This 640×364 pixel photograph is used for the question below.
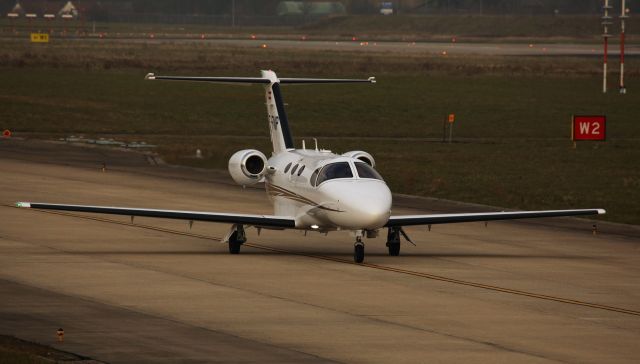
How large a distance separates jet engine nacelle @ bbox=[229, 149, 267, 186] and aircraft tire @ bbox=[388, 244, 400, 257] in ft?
11.8

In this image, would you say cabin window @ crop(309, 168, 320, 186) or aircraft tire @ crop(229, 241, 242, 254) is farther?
aircraft tire @ crop(229, 241, 242, 254)

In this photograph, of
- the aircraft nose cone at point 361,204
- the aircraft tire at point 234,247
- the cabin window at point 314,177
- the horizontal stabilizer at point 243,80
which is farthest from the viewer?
the horizontal stabilizer at point 243,80

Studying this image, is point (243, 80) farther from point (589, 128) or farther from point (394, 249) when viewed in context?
point (589, 128)

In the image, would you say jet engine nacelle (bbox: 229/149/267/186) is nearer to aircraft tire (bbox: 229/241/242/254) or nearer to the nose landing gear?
Result: aircraft tire (bbox: 229/241/242/254)

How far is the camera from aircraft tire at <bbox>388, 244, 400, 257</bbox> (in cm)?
3102

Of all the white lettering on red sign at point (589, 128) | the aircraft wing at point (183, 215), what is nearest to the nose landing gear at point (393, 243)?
the aircraft wing at point (183, 215)

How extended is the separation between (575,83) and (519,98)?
12.1 m

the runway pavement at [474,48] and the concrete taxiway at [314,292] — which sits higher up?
the runway pavement at [474,48]

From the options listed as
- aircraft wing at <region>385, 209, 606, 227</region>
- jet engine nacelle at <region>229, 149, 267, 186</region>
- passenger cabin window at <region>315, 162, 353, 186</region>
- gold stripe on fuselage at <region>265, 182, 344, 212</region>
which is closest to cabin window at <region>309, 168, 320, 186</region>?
passenger cabin window at <region>315, 162, 353, 186</region>

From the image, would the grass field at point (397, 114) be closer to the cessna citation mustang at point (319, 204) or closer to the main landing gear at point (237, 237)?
the cessna citation mustang at point (319, 204)

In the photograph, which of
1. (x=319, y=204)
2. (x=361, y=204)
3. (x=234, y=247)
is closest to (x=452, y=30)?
(x=234, y=247)

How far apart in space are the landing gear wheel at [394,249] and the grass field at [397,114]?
10215 mm

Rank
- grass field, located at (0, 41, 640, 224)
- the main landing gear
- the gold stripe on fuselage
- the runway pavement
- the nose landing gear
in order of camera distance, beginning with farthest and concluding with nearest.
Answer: the runway pavement → grass field, located at (0, 41, 640, 224) → the nose landing gear → the main landing gear → the gold stripe on fuselage

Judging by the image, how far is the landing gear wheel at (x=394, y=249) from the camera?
31.0 metres
